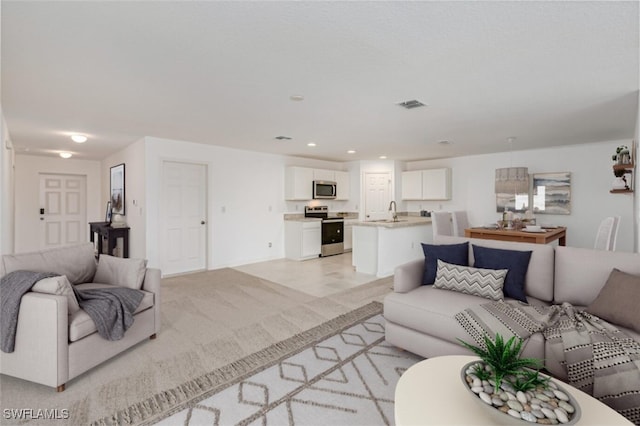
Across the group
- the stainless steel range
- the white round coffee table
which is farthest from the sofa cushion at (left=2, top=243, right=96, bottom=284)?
the stainless steel range

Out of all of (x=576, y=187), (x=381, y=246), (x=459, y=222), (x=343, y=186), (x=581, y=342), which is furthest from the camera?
(x=343, y=186)

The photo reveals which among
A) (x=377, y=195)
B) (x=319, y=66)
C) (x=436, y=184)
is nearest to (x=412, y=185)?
(x=436, y=184)

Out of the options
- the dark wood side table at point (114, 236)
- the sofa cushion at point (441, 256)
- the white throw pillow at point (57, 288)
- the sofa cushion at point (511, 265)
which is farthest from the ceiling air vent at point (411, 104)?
the dark wood side table at point (114, 236)

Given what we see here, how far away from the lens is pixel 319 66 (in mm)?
2299

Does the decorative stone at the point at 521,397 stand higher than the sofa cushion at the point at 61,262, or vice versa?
the sofa cushion at the point at 61,262

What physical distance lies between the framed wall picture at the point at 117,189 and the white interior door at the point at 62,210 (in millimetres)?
1619

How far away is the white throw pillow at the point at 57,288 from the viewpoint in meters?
2.12

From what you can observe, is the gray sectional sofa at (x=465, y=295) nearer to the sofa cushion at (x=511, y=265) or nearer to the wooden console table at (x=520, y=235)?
the sofa cushion at (x=511, y=265)

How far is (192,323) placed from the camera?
323 cm

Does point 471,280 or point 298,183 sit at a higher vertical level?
point 298,183

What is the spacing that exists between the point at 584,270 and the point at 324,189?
17.3 feet

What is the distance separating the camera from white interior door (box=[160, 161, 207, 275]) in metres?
5.18

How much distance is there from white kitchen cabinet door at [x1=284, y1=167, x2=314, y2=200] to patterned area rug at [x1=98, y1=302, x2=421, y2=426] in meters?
4.23

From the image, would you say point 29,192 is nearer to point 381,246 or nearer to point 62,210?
point 62,210
